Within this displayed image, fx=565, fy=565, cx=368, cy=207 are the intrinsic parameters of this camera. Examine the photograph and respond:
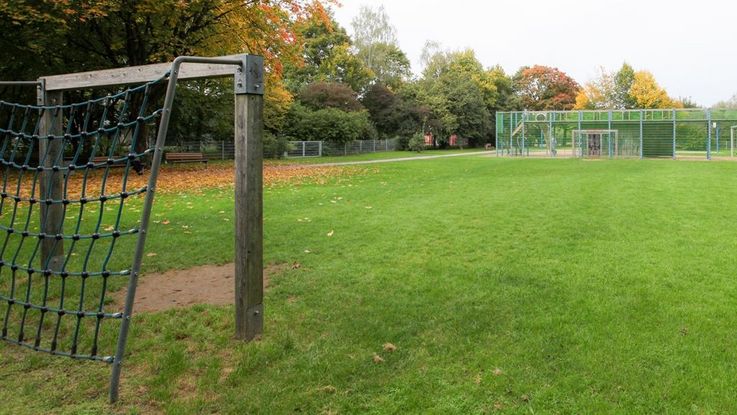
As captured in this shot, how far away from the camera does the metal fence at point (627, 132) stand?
35562 mm

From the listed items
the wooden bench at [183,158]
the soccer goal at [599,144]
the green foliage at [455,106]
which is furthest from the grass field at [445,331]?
the green foliage at [455,106]

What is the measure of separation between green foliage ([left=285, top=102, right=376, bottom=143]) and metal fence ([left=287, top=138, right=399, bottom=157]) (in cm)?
61

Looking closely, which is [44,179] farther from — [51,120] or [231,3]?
[231,3]

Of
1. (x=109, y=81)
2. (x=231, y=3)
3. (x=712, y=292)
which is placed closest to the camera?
(x=109, y=81)

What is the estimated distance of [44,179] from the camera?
6078mm

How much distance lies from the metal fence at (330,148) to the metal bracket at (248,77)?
35241 millimetres

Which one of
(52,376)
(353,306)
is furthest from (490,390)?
(52,376)

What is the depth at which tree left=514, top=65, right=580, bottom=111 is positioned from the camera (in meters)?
70.9

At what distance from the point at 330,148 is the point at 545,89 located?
137 ft

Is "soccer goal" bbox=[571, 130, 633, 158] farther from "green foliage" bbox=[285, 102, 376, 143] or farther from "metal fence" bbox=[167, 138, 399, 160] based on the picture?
"metal fence" bbox=[167, 138, 399, 160]

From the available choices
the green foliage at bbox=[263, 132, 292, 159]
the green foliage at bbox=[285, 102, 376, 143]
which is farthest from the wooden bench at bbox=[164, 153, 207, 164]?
the green foliage at bbox=[285, 102, 376, 143]

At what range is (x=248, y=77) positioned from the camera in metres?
4.04

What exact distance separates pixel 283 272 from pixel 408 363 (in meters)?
2.73

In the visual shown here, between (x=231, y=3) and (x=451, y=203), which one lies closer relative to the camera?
(x=451, y=203)
